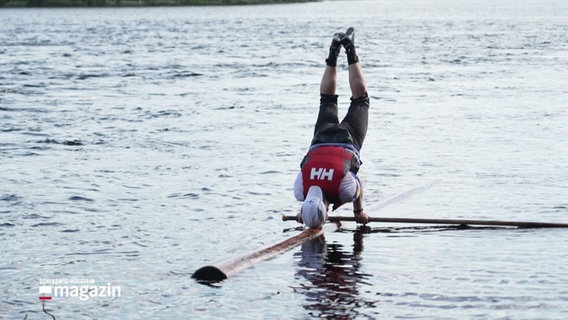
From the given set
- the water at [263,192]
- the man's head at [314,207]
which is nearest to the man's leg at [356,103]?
the man's head at [314,207]

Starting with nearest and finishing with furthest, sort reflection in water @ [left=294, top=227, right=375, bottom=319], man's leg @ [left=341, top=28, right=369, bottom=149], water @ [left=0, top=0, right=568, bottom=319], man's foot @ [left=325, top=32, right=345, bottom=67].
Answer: reflection in water @ [left=294, top=227, right=375, bottom=319]
water @ [left=0, top=0, right=568, bottom=319]
man's leg @ [left=341, top=28, right=369, bottom=149]
man's foot @ [left=325, top=32, right=345, bottom=67]

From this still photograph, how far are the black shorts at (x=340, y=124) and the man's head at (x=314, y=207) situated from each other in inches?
30.1

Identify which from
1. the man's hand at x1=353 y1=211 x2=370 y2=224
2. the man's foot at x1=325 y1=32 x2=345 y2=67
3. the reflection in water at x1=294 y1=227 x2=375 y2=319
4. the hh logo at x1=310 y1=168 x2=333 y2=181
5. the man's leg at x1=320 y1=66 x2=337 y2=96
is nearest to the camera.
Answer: the reflection in water at x1=294 y1=227 x2=375 y2=319

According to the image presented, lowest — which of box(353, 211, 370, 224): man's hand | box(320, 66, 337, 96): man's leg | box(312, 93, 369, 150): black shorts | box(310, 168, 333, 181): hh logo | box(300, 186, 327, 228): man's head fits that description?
box(353, 211, 370, 224): man's hand

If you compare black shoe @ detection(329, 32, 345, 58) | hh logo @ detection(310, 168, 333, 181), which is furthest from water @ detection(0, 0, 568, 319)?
black shoe @ detection(329, 32, 345, 58)

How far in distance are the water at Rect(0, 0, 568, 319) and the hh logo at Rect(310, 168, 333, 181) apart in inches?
31.4

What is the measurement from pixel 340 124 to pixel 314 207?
121 cm

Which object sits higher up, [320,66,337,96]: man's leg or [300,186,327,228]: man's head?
[320,66,337,96]: man's leg

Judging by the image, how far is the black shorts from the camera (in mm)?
11883

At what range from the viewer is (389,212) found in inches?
536

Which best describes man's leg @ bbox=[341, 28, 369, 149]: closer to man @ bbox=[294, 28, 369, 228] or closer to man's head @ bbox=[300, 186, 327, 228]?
man @ bbox=[294, 28, 369, 228]

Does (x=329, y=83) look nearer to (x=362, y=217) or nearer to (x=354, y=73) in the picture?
(x=354, y=73)

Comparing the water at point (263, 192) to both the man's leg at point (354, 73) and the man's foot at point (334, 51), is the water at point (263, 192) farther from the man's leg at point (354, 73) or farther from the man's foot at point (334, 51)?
the man's foot at point (334, 51)

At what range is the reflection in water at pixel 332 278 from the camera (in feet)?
30.2
